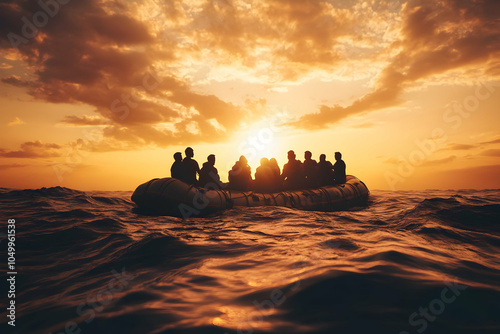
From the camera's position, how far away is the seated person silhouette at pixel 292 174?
1326 cm

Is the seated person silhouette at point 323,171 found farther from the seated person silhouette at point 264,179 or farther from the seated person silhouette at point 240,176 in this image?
the seated person silhouette at point 240,176

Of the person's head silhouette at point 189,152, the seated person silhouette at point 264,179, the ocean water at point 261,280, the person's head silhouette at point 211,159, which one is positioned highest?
the person's head silhouette at point 189,152

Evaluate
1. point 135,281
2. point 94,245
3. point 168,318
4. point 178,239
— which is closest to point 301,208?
point 178,239

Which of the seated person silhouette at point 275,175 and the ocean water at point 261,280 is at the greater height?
the seated person silhouette at point 275,175

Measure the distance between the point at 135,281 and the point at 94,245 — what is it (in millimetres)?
2854

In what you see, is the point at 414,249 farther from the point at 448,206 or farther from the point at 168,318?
the point at 448,206

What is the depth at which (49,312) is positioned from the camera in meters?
3.03

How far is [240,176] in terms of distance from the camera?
1183 centimetres

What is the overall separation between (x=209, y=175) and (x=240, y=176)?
4.22 ft

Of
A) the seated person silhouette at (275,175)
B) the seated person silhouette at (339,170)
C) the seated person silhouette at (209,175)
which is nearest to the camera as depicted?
the seated person silhouette at (209,175)

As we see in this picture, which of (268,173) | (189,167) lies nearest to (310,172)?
(268,173)

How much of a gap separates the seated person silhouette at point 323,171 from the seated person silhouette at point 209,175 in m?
5.02

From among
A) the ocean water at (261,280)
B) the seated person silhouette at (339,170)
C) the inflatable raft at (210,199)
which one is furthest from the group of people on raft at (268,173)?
the ocean water at (261,280)

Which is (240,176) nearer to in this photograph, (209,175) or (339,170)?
(209,175)
